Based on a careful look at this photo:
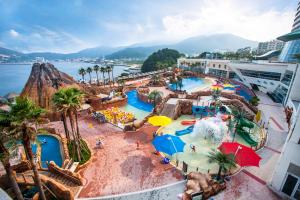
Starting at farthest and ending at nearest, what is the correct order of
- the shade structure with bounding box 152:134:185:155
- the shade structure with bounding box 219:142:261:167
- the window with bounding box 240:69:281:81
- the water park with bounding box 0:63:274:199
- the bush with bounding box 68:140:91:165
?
the window with bounding box 240:69:281:81
the bush with bounding box 68:140:91:165
the shade structure with bounding box 152:134:185:155
the water park with bounding box 0:63:274:199
the shade structure with bounding box 219:142:261:167

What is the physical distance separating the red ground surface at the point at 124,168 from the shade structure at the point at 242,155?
4.84 metres

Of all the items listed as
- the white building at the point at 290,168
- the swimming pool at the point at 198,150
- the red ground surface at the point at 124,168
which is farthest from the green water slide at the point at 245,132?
the red ground surface at the point at 124,168

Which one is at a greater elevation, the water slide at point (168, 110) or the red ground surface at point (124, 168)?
the water slide at point (168, 110)

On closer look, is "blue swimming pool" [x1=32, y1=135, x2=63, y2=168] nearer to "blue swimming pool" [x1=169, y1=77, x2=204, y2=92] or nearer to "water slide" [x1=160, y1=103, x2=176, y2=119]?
"water slide" [x1=160, y1=103, x2=176, y2=119]

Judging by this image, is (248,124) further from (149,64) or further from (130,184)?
(149,64)

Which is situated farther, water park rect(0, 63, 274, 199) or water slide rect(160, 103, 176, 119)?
water slide rect(160, 103, 176, 119)

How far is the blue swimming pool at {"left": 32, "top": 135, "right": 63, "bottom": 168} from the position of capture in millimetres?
18641

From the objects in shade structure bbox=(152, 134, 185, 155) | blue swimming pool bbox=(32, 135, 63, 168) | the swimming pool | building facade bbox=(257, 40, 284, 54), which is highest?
building facade bbox=(257, 40, 284, 54)

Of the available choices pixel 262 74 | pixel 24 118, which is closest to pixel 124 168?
pixel 24 118

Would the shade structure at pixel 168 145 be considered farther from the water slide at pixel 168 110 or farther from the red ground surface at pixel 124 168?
the water slide at pixel 168 110

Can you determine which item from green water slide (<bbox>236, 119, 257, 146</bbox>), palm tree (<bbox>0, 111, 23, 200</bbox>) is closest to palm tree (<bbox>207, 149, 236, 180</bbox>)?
green water slide (<bbox>236, 119, 257, 146</bbox>)

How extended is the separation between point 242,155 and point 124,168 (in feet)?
34.3

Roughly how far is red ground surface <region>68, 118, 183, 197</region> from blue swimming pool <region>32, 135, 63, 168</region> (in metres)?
3.44

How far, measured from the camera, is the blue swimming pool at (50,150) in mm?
18641
